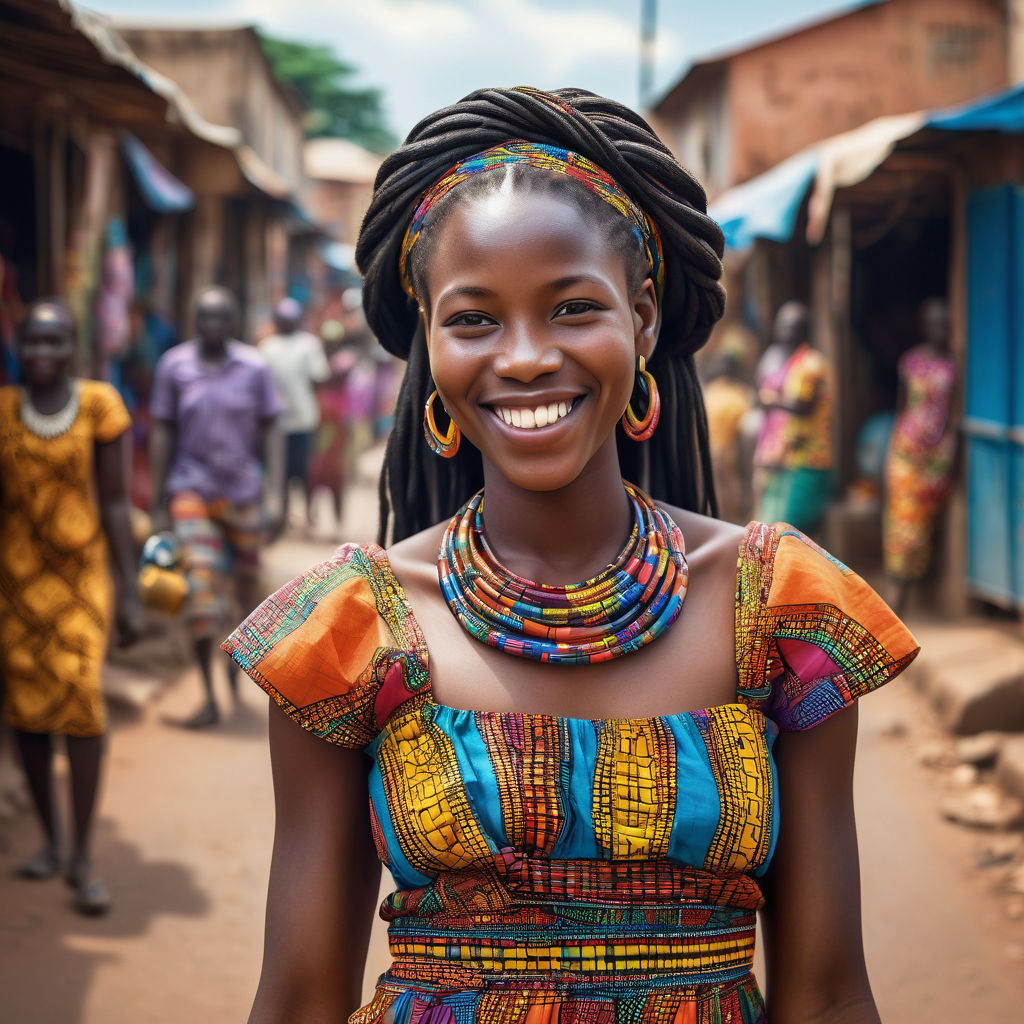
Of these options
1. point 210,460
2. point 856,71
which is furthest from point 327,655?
point 856,71

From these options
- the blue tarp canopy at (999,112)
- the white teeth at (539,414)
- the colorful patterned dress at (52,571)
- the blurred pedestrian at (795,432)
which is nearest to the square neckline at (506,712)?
the white teeth at (539,414)

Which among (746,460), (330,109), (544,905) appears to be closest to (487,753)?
(544,905)

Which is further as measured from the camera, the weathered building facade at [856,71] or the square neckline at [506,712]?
the weathered building facade at [856,71]

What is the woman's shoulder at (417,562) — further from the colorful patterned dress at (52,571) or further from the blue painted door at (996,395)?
the blue painted door at (996,395)

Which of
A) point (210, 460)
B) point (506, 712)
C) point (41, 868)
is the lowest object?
A: point (41, 868)

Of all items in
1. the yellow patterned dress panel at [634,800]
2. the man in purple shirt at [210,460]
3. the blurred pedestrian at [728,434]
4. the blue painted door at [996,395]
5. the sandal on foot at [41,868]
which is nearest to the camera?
the yellow patterned dress panel at [634,800]

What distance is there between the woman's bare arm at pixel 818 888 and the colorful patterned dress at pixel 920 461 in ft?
22.8

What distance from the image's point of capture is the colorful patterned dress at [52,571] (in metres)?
4.43

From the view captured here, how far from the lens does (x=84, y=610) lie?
4535 mm

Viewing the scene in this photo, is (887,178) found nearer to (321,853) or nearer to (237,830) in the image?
(237,830)

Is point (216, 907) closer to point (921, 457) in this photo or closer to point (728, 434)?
point (921, 457)

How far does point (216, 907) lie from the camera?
4.53m

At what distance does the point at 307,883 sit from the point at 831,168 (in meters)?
6.83

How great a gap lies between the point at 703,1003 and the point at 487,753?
0.39 metres
